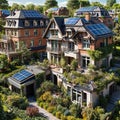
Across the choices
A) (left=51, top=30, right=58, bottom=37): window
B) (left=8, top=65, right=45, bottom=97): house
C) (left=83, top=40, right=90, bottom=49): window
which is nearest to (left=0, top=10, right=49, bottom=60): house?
(left=51, top=30, right=58, bottom=37): window

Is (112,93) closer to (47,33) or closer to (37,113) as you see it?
(37,113)

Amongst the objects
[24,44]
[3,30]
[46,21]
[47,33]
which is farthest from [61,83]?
[3,30]

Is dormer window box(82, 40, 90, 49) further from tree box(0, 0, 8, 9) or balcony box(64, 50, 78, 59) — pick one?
tree box(0, 0, 8, 9)

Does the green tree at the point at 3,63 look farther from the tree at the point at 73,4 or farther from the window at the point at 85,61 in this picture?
the tree at the point at 73,4

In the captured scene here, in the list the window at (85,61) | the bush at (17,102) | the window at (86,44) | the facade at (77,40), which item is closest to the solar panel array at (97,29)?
the facade at (77,40)

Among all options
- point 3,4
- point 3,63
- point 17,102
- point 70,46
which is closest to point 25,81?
point 17,102

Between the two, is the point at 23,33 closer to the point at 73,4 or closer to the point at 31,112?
the point at 31,112
